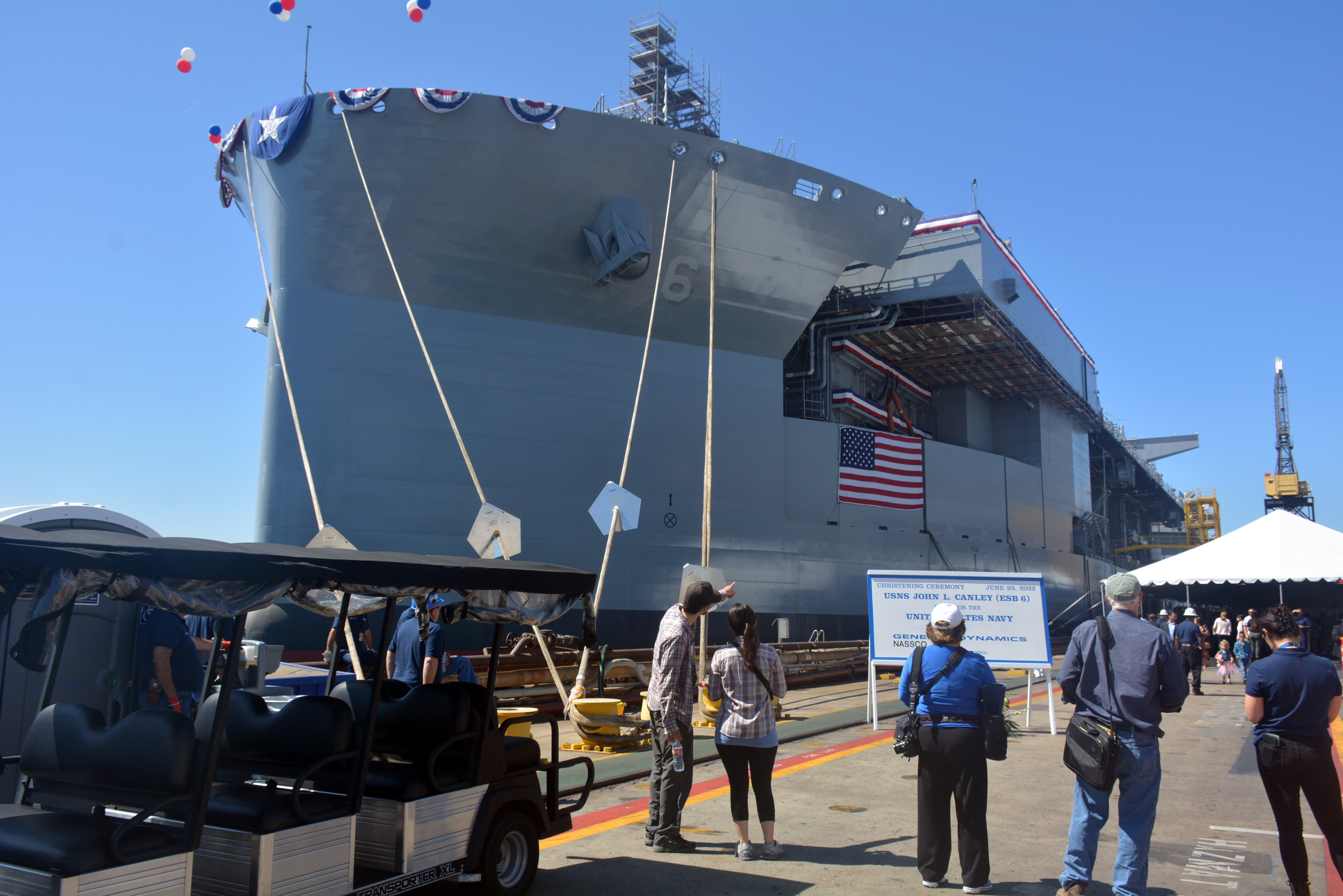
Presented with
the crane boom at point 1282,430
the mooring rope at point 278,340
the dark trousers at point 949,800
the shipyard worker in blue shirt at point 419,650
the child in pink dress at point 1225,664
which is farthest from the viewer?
the crane boom at point 1282,430

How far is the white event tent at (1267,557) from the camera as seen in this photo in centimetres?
1397

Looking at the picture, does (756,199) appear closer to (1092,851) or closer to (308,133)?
(308,133)

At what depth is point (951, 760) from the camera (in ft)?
15.2

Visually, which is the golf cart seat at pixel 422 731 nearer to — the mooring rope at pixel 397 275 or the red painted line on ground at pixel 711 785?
the red painted line on ground at pixel 711 785

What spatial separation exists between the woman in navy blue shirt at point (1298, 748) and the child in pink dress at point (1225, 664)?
1617cm

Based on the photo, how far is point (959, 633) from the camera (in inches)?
190

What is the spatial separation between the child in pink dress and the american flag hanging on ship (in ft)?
22.5

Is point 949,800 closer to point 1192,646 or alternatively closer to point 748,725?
point 748,725

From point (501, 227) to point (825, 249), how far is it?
6693 mm

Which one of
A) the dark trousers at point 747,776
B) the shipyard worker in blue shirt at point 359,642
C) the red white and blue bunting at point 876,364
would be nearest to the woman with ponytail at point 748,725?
the dark trousers at point 747,776

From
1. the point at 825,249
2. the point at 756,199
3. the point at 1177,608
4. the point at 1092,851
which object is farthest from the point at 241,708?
the point at 1177,608

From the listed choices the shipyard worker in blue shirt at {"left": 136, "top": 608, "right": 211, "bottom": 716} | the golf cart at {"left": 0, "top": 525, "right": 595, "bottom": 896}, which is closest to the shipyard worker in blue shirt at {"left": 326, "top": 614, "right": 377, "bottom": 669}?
the shipyard worker in blue shirt at {"left": 136, "top": 608, "right": 211, "bottom": 716}

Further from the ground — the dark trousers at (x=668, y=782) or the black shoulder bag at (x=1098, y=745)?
the black shoulder bag at (x=1098, y=745)

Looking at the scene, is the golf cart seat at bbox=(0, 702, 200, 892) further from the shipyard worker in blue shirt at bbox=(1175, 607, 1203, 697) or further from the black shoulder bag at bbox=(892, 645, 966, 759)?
the shipyard worker in blue shirt at bbox=(1175, 607, 1203, 697)
